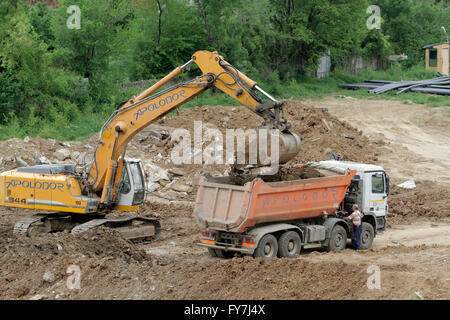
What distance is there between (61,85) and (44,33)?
8356 millimetres

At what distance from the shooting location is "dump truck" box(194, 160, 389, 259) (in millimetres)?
13969

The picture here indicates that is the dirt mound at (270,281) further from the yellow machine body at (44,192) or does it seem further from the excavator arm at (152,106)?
the yellow machine body at (44,192)

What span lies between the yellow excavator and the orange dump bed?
881mm

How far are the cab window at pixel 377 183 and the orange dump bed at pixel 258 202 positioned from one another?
6.63 ft

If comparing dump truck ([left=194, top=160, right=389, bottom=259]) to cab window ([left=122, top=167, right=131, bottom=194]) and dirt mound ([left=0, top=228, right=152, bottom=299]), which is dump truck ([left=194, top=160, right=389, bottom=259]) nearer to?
dirt mound ([left=0, top=228, right=152, bottom=299])

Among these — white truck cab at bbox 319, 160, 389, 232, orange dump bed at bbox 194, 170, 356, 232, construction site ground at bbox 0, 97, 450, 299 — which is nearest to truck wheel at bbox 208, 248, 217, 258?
construction site ground at bbox 0, 97, 450, 299

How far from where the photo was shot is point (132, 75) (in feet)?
117

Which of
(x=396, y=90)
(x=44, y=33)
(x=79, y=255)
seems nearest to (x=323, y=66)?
(x=396, y=90)

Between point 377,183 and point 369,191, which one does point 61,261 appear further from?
point 377,183

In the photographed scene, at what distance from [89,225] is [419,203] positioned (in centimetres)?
1163

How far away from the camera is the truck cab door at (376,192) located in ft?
55.5

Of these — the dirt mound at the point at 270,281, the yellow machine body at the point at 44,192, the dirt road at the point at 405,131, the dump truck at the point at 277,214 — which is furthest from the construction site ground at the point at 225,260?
the yellow machine body at the point at 44,192

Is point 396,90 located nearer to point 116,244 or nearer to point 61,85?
point 61,85

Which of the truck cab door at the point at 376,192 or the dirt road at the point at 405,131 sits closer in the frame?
the truck cab door at the point at 376,192
